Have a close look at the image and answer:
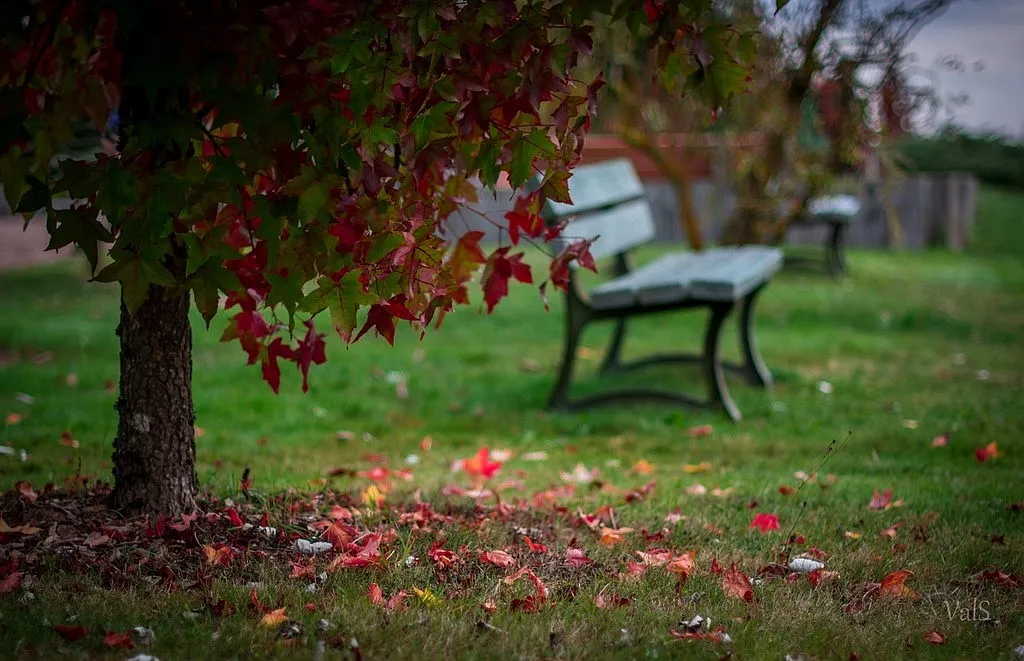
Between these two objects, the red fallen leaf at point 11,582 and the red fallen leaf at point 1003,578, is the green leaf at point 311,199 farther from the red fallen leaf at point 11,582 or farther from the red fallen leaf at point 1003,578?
the red fallen leaf at point 1003,578

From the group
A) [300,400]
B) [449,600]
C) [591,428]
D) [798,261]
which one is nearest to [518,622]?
[449,600]

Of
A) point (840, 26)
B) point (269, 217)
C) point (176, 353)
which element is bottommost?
point (176, 353)

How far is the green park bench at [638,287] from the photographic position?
17.7ft

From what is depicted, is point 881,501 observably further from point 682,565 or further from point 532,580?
point 532,580

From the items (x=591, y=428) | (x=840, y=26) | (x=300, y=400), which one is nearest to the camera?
(x=591, y=428)

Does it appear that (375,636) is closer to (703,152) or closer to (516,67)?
(516,67)

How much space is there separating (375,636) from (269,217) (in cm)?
106

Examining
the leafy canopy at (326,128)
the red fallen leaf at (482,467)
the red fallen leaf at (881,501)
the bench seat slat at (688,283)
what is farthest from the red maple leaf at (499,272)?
the bench seat slat at (688,283)

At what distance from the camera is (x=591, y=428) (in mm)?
5695

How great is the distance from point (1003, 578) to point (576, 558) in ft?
4.20

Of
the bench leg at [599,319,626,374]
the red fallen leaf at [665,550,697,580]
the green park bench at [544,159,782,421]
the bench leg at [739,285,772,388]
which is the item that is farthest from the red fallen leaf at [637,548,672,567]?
the bench leg at [599,319,626,374]

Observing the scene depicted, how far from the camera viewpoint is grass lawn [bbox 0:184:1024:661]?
8.80ft

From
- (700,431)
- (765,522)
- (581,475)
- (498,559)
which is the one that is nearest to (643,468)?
(581,475)

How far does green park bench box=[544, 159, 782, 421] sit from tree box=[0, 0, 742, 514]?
194 cm
